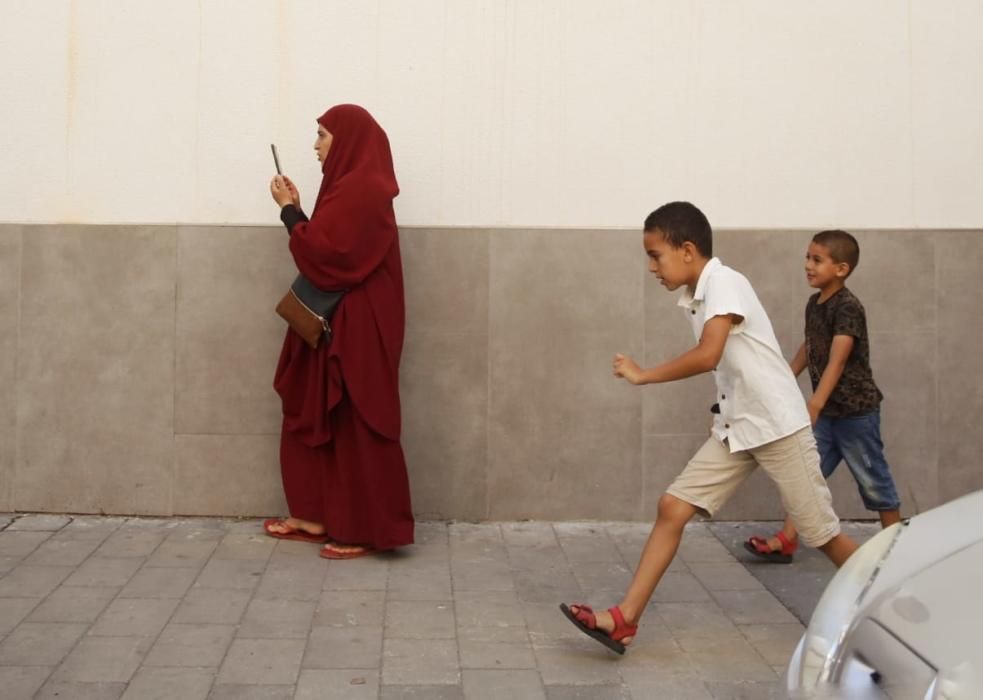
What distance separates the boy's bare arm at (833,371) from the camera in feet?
15.8

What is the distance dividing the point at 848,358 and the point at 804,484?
1.07 meters

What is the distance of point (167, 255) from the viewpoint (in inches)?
229

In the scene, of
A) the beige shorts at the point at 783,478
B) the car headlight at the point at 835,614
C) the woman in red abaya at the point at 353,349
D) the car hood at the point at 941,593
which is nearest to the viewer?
the car hood at the point at 941,593

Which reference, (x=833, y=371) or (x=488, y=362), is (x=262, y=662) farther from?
(x=833, y=371)

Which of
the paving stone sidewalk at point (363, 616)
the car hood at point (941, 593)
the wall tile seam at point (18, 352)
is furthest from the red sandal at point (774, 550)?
the wall tile seam at point (18, 352)

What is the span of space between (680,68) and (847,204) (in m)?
1.14

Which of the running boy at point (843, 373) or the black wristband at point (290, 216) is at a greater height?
the black wristband at point (290, 216)

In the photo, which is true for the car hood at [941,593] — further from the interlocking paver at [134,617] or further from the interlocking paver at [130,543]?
the interlocking paver at [130,543]

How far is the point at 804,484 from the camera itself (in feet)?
13.6

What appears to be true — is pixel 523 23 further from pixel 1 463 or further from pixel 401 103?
pixel 1 463

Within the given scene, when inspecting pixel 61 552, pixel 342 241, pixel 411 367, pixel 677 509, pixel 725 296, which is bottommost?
pixel 61 552

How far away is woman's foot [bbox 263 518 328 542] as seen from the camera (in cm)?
557

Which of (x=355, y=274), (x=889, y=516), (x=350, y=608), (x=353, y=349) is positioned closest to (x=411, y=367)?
(x=353, y=349)

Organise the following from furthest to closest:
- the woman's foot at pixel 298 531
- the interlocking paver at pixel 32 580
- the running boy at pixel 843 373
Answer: the woman's foot at pixel 298 531, the running boy at pixel 843 373, the interlocking paver at pixel 32 580
